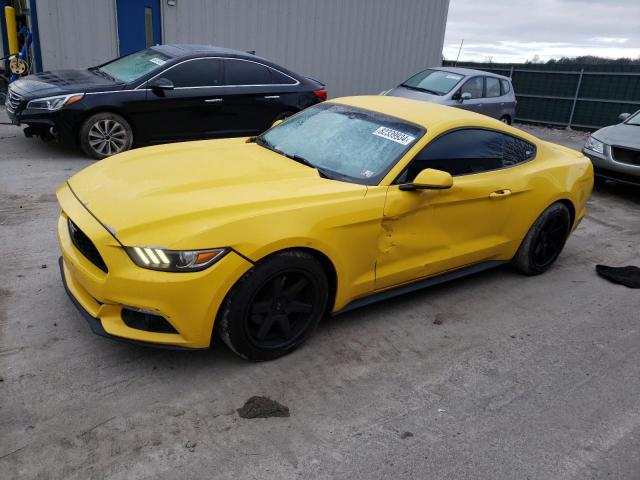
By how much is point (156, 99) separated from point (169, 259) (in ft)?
17.7

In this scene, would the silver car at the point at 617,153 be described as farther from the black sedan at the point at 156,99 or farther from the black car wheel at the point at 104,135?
the black car wheel at the point at 104,135

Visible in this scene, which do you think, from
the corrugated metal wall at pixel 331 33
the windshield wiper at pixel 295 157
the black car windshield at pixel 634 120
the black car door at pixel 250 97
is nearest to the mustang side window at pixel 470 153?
the windshield wiper at pixel 295 157

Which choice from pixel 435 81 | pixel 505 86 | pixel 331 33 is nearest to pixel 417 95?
pixel 435 81

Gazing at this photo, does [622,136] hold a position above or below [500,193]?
below

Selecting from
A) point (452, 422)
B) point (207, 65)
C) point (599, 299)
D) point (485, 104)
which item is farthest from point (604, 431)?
point (485, 104)

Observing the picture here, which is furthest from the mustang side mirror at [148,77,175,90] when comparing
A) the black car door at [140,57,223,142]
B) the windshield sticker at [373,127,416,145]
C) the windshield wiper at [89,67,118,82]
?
the windshield sticker at [373,127,416,145]

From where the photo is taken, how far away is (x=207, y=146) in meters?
4.33

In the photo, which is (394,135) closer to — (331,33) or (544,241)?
(544,241)

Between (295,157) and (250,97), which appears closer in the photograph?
(295,157)

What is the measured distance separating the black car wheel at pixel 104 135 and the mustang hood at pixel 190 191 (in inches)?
144

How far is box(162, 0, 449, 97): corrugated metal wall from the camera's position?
12.2 m

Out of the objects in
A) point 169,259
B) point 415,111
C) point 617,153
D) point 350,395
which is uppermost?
point 415,111

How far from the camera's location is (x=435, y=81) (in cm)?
1195

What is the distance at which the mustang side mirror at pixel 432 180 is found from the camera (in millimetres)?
3592
